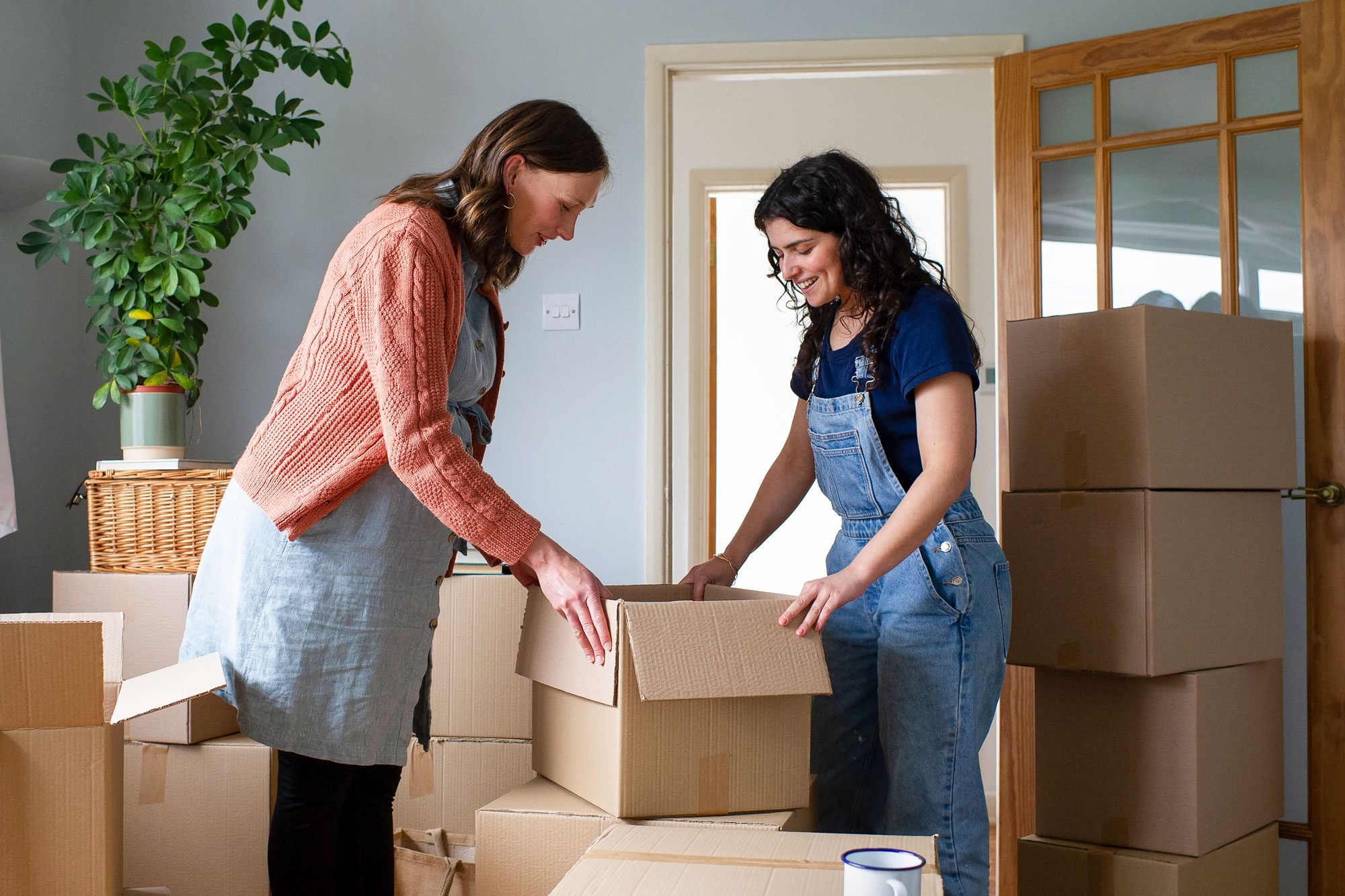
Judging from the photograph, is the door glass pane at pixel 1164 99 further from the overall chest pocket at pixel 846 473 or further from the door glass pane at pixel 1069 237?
the overall chest pocket at pixel 846 473

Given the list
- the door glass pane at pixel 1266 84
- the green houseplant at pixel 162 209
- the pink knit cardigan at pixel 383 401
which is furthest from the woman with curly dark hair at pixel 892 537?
the green houseplant at pixel 162 209

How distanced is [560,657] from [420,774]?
0.80m

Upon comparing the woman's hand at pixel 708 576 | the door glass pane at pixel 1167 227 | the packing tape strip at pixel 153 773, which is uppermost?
the door glass pane at pixel 1167 227

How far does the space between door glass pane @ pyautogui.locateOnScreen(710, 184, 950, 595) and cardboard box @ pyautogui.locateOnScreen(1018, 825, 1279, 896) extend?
2190 millimetres

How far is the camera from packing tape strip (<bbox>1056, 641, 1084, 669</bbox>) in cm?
177

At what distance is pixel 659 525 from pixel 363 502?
1.36 metres

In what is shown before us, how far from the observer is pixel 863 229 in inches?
60.0

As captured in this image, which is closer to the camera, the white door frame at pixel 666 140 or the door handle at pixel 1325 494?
the door handle at pixel 1325 494

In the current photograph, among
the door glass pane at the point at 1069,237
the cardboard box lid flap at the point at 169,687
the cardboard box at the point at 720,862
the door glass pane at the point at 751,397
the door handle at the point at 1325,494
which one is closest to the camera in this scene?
the cardboard box at the point at 720,862

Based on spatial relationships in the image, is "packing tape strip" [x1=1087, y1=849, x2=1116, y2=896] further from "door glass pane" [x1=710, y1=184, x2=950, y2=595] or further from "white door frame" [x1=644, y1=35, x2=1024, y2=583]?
"door glass pane" [x1=710, y1=184, x2=950, y2=595]

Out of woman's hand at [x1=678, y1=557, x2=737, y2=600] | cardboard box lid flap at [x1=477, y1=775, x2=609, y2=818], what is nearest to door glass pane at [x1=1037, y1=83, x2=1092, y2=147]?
woman's hand at [x1=678, y1=557, x2=737, y2=600]

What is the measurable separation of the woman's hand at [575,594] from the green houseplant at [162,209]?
130 centimetres

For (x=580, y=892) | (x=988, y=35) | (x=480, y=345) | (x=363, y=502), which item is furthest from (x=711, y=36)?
(x=580, y=892)

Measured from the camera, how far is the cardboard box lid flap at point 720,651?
120 centimetres
